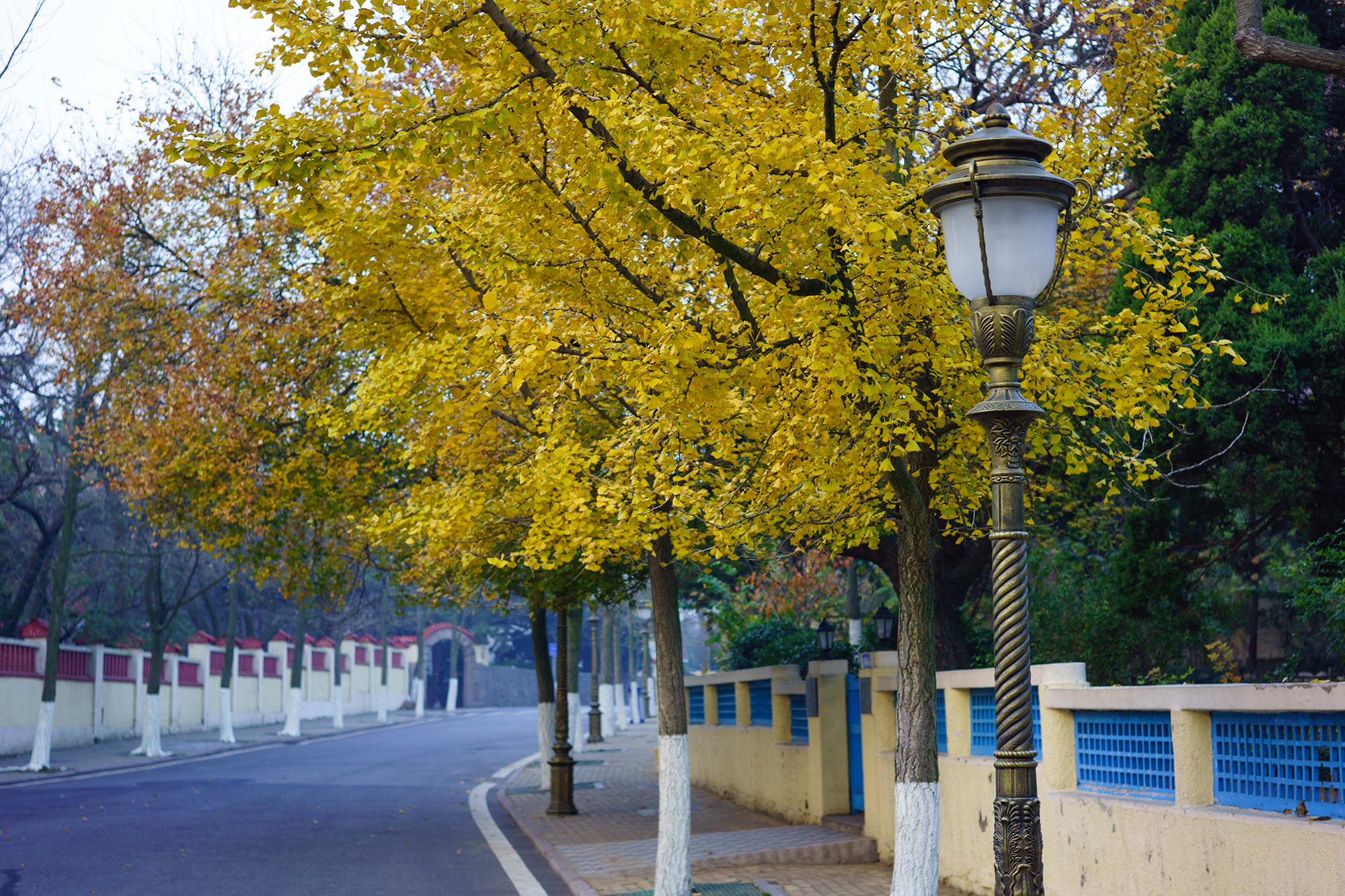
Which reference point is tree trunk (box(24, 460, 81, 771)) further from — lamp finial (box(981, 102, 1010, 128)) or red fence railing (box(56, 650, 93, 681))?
lamp finial (box(981, 102, 1010, 128))

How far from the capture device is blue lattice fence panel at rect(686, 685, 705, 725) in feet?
69.8

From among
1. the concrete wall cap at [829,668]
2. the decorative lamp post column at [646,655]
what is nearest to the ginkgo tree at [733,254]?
the concrete wall cap at [829,668]

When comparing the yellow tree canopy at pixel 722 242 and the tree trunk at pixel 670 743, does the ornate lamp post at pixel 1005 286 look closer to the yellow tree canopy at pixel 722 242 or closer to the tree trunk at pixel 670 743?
the yellow tree canopy at pixel 722 242

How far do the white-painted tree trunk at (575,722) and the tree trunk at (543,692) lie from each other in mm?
3488

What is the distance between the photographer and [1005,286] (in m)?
5.23

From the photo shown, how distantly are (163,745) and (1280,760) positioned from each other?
104ft

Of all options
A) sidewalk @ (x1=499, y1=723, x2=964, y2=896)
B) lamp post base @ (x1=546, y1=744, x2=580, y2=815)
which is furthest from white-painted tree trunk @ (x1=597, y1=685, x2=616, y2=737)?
lamp post base @ (x1=546, y1=744, x2=580, y2=815)

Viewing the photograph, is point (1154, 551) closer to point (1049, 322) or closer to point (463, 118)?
point (1049, 322)

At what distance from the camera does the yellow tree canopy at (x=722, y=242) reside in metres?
6.67

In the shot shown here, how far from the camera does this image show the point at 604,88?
718cm

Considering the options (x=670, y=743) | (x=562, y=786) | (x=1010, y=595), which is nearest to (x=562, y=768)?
(x=562, y=786)

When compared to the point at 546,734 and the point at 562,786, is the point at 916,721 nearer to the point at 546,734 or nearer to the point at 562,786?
the point at 562,786

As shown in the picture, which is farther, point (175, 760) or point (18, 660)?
point (18, 660)

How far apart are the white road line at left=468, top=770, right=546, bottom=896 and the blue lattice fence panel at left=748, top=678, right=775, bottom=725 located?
401cm
